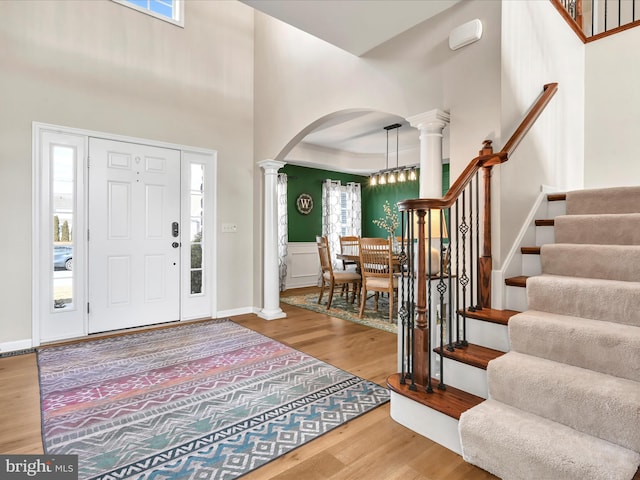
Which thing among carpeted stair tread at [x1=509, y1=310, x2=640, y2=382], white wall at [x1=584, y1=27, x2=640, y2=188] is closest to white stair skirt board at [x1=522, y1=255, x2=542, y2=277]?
carpeted stair tread at [x1=509, y1=310, x2=640, y2=382]

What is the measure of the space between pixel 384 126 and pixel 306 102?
2.23m

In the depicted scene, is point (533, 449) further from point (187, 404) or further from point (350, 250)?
point (350, 250)

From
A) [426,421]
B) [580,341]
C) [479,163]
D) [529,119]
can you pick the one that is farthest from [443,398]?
[529,119]

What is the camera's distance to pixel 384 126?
582 cm

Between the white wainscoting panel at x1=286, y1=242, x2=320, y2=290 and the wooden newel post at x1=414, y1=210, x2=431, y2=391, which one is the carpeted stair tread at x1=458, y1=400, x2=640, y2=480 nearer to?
the wooden newel post at x1=414, y1=210, x2=431, y2=391

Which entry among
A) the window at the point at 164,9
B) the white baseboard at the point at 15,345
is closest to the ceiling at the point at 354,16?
the window at the point at 164,9

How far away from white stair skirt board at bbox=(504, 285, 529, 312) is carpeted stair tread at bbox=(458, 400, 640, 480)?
0.73m

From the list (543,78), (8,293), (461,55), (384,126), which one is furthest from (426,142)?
(8,293)

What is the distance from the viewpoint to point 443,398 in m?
1.87

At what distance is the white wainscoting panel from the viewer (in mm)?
7100

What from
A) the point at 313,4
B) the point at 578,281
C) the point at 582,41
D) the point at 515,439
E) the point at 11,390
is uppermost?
the point at 582,41

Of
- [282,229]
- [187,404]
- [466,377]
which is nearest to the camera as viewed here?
[466,377]

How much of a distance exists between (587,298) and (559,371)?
0.50m

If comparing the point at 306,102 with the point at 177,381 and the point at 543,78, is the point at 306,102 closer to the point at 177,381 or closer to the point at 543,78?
the point at 543,78
